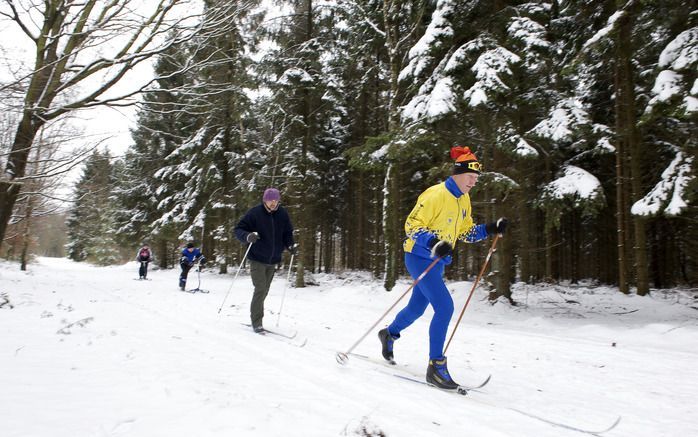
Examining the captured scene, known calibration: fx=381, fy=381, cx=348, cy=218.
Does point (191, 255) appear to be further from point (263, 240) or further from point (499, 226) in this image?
point (499, 226)

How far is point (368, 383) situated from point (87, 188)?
866 centimetres

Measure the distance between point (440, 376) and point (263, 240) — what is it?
365cm

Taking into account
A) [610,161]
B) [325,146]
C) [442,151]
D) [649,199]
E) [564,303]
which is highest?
[325,146]

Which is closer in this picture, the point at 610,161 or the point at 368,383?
the point at 368,383

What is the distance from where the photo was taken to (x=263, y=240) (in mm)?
6301

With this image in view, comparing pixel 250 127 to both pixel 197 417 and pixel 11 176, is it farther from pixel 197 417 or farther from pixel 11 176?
pixel 197 417

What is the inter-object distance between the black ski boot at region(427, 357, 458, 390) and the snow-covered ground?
183mm

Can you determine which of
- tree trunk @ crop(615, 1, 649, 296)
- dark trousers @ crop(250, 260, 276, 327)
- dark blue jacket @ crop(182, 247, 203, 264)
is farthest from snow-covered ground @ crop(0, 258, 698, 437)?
dark blue jacket @ crop(182, 247, 203, 264)

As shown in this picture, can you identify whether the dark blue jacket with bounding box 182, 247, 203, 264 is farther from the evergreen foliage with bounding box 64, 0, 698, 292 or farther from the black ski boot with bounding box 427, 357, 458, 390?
the black ski boot with bounding box 427, 357, 458, 390

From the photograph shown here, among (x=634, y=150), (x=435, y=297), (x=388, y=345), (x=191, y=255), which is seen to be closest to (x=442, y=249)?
(x=435, y=297)

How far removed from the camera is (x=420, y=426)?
2.66 metres

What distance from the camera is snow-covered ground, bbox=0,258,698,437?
7.73 ft

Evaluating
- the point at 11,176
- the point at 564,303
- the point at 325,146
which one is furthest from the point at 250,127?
the point at 564,303

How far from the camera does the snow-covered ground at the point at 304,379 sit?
7.73 feet
